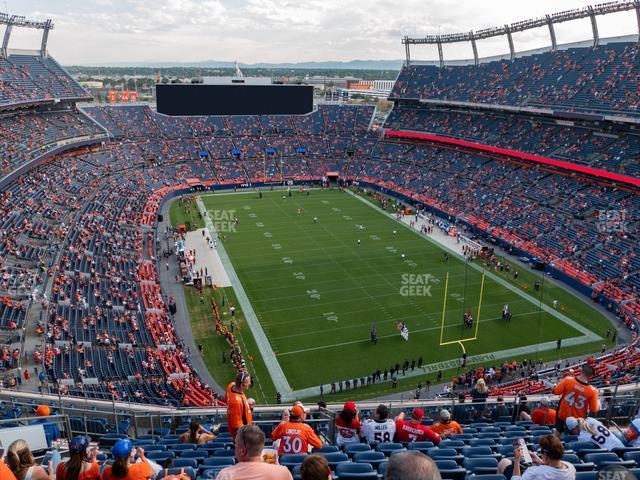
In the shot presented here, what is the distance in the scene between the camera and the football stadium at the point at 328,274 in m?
8.05

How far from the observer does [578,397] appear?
26.9 ft

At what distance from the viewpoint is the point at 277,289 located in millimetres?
32531

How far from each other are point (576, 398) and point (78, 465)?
7.18m

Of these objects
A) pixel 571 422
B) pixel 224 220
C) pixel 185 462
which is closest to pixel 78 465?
pixel 185 462

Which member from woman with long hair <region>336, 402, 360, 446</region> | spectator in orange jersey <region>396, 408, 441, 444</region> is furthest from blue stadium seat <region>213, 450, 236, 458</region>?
spectator in orange jersey <region>396, 408, 441, 444</region>

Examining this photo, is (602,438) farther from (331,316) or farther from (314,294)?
(314,294)

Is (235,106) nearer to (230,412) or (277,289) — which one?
(277,289)

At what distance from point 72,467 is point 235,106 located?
226ft

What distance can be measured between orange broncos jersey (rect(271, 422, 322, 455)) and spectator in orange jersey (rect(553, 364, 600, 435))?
4.20 metres

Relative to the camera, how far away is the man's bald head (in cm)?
261

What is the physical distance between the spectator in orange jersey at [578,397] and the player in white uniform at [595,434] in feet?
1.44

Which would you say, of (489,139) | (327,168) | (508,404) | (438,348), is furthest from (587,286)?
(327,168)

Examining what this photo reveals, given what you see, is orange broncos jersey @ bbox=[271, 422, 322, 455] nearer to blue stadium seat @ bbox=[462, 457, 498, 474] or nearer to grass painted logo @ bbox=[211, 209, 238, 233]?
blue stadium seat @ bbox=[462, 457, 498, 474]
